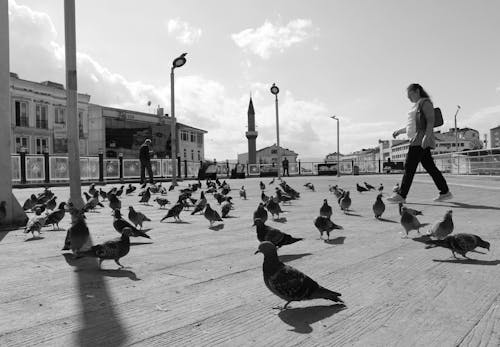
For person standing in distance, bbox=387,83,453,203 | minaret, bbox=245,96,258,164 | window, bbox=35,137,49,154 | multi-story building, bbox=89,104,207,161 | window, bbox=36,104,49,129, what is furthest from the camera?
minaret, bbox=245,96,258,164

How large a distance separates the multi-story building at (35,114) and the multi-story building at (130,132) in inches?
337

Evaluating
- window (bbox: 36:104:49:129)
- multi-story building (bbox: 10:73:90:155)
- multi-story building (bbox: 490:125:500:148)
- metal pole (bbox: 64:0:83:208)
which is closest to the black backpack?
metal pole (bbox: 64:0:83:208)

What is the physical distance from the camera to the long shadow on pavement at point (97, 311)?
257cm

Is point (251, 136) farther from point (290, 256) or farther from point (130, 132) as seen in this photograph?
point (290, 256)

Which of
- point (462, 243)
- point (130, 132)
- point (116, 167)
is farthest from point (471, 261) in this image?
point (130, 132)

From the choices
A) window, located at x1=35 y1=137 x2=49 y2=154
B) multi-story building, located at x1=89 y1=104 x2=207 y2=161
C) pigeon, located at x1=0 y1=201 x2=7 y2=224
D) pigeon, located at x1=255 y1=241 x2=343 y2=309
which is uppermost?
multi-story building, located at x1=89 y1=104 x2=207 y2=161

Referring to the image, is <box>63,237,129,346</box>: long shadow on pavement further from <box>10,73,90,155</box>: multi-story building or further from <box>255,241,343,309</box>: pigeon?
<box>10,73,90,155</box>: multi-story building

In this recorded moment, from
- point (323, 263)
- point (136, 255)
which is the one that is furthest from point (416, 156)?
point (136, 255)

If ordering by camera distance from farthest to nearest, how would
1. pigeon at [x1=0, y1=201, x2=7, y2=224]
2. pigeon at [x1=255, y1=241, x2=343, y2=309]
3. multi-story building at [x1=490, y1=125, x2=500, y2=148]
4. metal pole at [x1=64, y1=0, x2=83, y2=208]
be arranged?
multi-story building at [x1=490, y1=125, x2=500, y2=148], pigeon at [x1=0, y1=201, x2=7, y2=224], metal pole at [x1=64, y1=0, x2=83, y2=208], pigeon at [x1=255, y1=241, x2=343, y2=309]

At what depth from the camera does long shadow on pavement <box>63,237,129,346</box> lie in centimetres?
257

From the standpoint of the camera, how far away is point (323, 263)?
4.55m

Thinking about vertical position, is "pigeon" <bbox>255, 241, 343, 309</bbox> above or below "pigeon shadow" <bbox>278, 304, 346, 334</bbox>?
above

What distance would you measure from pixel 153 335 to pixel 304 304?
3.92ft

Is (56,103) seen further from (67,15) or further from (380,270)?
(380,270)
